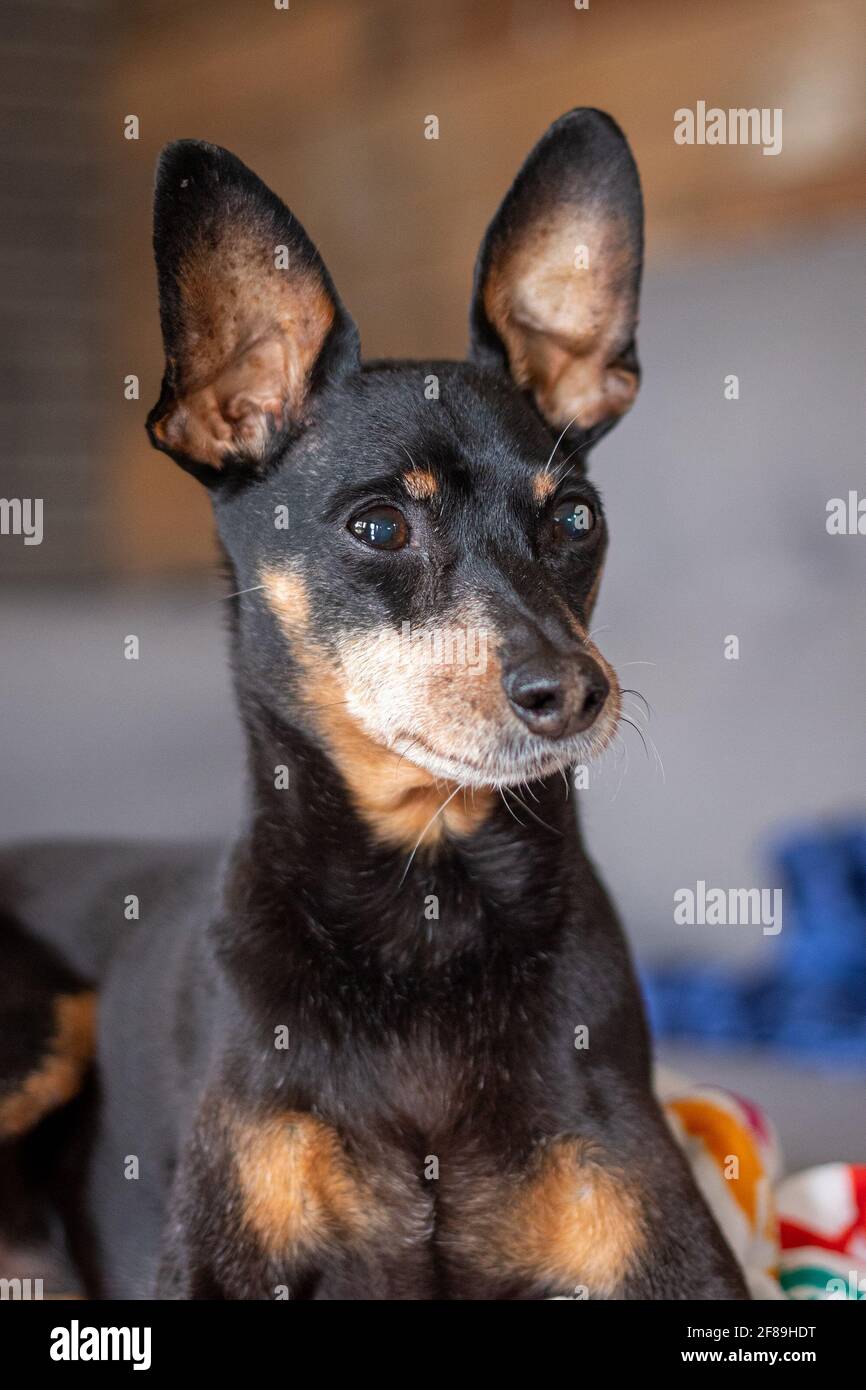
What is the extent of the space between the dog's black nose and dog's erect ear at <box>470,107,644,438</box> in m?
0.58

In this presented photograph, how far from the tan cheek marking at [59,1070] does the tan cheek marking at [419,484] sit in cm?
100

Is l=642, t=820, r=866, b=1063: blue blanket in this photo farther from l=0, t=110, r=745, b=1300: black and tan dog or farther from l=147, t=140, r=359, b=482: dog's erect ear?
l=147, t=140, r=359, b=482: dog's erect ear

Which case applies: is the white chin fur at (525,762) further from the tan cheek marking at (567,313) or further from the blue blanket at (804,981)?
the blue blanket at (804,981)

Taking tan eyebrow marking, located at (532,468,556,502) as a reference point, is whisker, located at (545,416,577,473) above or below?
above

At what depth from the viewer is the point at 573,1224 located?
161 cm

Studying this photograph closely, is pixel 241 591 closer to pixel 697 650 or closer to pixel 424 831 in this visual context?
pixel 424 831

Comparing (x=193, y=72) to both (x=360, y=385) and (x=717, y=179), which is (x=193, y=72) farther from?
(x=360, y=385)

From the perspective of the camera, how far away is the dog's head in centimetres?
158

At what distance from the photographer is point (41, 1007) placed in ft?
7.18

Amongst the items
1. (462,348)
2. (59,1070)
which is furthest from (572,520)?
(462,348)
